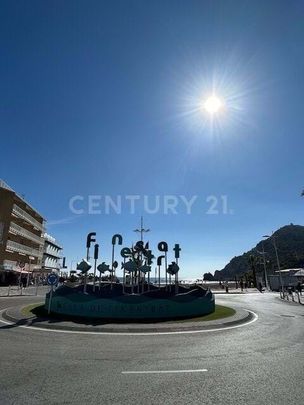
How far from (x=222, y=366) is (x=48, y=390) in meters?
4.49

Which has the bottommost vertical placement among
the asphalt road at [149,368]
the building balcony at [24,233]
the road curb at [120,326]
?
the asphalt road at [149,368]

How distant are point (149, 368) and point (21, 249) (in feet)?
219

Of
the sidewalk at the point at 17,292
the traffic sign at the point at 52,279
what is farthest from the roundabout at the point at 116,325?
the sidewalk at the point at 17,292

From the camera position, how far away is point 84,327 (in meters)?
15.0

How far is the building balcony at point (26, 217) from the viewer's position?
215 ft

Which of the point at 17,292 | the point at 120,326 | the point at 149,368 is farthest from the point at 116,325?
the point at 17,292

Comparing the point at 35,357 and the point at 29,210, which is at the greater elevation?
the point at 29,210

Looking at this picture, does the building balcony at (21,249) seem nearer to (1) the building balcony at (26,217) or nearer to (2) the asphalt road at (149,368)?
(1) the building balcony at (26,217)

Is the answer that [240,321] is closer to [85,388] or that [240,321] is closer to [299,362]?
[299,362]

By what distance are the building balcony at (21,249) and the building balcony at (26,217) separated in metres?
5.81

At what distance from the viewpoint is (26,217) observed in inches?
2857

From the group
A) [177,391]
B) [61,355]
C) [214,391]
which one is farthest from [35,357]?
[214,391]

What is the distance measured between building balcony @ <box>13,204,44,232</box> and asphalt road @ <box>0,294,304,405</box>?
56.5 meters

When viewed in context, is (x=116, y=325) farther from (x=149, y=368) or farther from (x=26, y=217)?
(x=26, y=217)
